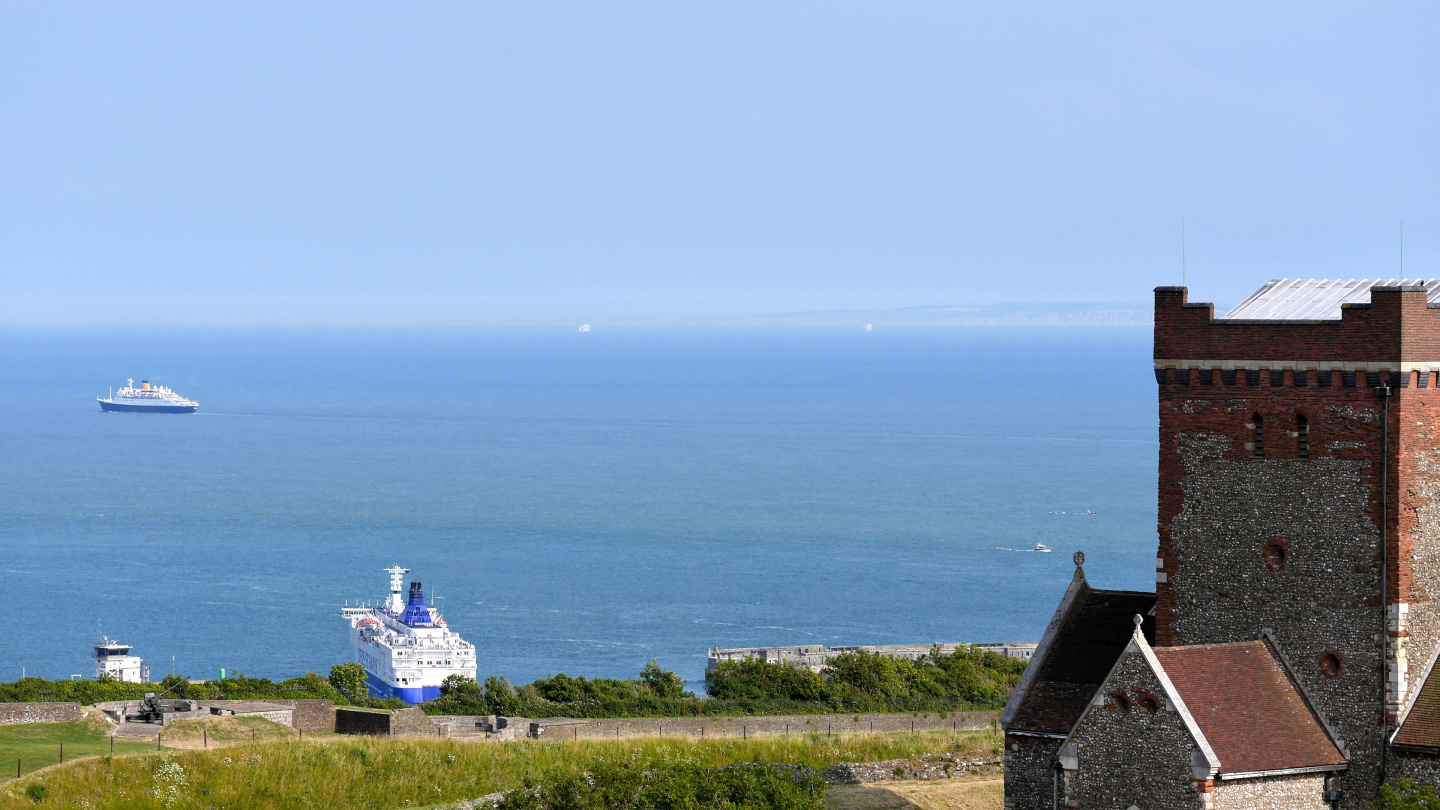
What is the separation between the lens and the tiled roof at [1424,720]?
77.2ft

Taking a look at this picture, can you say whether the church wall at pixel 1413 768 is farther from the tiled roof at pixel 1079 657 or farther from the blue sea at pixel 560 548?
the blue sea at pixel 560 548

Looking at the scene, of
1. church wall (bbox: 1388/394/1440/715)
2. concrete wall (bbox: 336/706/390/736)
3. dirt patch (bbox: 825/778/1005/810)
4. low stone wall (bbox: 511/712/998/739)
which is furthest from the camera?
low stone wall (bbox: 511/712/998/739)

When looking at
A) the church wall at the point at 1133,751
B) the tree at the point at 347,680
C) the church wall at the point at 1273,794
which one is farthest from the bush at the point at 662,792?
the tree at the point at 347,680

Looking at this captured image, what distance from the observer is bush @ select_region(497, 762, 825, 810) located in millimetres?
25469

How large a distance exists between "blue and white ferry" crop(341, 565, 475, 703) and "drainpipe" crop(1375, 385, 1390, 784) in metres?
60.1

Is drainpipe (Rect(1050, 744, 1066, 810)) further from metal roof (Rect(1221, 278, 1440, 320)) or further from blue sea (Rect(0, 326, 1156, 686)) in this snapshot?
blue sea (Rect(0, 326, 1156, 686))

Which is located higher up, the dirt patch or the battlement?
the battlement

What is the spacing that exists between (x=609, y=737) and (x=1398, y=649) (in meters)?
20.7

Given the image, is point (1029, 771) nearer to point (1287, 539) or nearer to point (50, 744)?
point (1287, 539)

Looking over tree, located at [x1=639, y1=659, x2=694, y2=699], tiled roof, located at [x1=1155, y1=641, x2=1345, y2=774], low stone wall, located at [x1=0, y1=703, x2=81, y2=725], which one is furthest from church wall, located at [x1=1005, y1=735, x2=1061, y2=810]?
tree, located at [x1=639, y1=659, x2=694, y2=699]

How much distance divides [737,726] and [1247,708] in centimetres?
1917

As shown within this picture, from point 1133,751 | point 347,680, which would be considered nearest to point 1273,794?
point 1133,751

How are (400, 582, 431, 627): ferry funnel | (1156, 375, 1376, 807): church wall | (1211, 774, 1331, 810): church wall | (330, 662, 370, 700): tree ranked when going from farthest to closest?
(400, 582, 431, 627): ferry funnel < (330, 662, 370, 700): tree < (1156, 375, 1376, 807): church wall < (1211, 774, 1331, 810): church wall

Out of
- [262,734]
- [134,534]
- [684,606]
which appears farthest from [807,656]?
[134,534]
